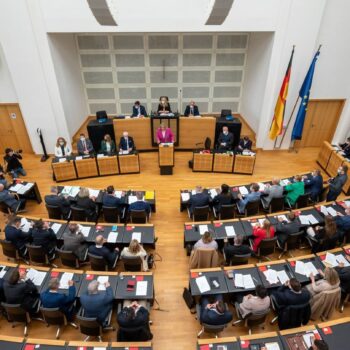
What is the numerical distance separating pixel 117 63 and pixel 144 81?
4.39 ft

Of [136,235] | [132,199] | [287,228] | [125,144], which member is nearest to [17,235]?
[136,235]

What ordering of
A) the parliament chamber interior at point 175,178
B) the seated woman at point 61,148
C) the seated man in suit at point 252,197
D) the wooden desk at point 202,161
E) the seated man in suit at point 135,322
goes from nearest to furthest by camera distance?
the seated man in suit at point 135,322, the parliament chamber interior at point 175,178, the seated man in suit at point 252,197, the seated woman at point 61,148, the wooden desk at point 202,161

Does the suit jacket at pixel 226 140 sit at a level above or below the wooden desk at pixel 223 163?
above

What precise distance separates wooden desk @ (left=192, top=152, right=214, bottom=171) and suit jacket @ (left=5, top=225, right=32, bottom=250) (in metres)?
5.72

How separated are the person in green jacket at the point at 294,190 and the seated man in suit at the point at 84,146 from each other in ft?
21.3

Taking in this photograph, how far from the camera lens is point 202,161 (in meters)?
10.4

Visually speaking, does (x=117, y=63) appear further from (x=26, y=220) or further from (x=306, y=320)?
(x=306, y=320)

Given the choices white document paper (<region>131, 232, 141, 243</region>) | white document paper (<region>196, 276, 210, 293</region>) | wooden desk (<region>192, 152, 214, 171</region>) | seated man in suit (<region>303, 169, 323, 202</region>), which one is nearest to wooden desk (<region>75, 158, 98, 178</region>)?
wooden desk (<region>192, 152, 214, 171</region>)

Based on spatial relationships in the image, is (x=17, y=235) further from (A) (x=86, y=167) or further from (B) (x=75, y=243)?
(A) (x=86, y=167)

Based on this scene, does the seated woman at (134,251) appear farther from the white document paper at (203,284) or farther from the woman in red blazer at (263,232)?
the woman in red blazer at (263,232)

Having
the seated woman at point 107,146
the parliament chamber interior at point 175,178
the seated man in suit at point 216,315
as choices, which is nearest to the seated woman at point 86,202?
the parliament chamber interior at point 175,178

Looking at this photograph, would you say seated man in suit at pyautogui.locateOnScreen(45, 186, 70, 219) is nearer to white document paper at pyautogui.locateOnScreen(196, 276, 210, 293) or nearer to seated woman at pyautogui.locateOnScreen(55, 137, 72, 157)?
seated woman at pyautogui.locateOnScreen(55, 137, 72, 157)

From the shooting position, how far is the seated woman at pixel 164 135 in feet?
34.6

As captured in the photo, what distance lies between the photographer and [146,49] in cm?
1244
